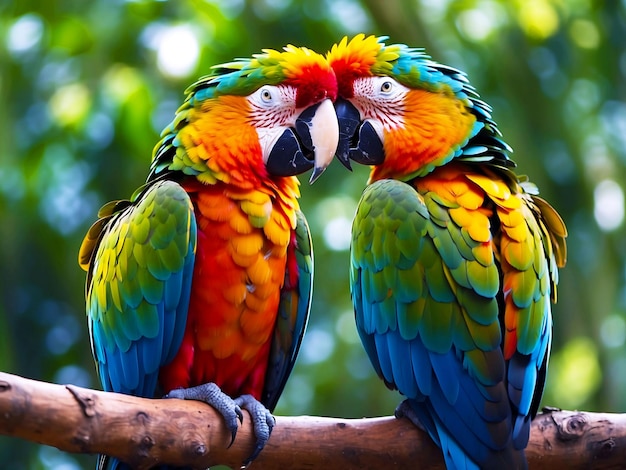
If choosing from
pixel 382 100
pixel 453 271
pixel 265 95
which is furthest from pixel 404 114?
pixel 453 271

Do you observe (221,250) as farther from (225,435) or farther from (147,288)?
(225,435)

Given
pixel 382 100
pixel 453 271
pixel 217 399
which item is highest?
pixel 382 100

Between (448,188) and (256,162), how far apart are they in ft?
1.90

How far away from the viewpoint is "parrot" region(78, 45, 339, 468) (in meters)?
2.39

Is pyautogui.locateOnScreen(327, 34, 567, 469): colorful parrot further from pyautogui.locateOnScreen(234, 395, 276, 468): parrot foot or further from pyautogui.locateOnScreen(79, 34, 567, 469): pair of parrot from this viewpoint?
pyautogui.locateOnScreen(234, 395, 276, 468): parrot foot

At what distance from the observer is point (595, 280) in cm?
413

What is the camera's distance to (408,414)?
236 centimetres

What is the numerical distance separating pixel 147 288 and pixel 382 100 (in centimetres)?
93

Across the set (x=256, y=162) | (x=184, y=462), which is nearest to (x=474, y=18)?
(x=256, y=162)

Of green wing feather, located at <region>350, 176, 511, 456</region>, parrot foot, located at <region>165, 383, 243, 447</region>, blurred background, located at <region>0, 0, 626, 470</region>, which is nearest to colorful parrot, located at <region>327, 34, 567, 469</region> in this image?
green wing feather, located at <region>350, 176, 511, 456</region>

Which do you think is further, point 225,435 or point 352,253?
point 352,253

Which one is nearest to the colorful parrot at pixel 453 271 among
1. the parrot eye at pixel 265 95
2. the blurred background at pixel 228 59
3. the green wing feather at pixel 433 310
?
the green wing feather at pixel 433 310

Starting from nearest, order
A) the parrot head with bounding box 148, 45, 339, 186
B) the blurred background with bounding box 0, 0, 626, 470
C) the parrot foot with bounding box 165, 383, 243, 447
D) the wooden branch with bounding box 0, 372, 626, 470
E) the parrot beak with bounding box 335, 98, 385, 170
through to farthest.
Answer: the wooden branch with bounding box 0, 372, 626, 470, the parrot foot with bounding box 165, 383, 243, 447, the parrot head with bounding box 148, 45, 339, 186, the parrot beak with bounding box 335, 98, 385, 170, the blurred background with bounding box 0, 0, 626, 470

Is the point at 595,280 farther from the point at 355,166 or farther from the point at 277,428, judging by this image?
→ the point at 277,428
